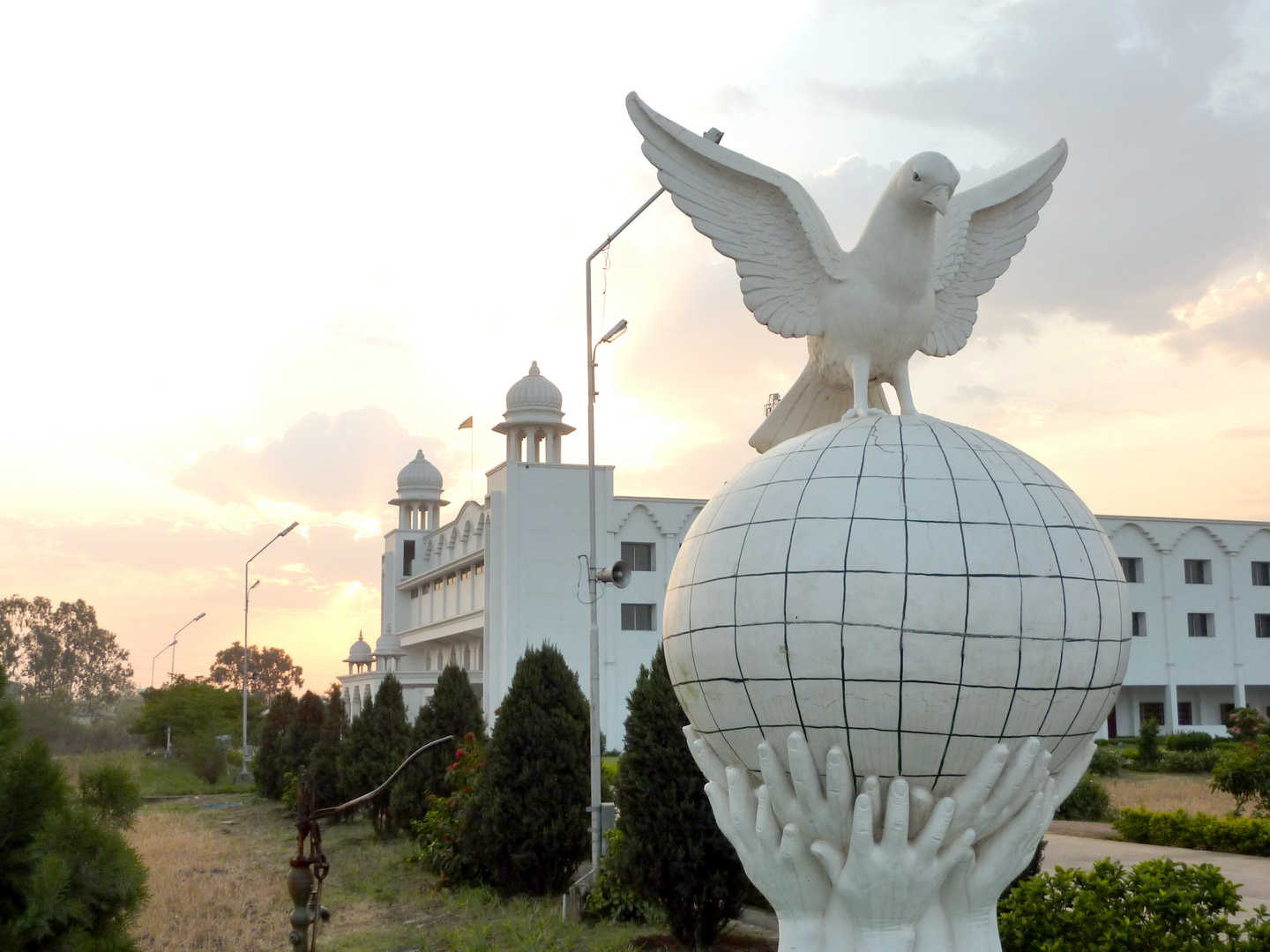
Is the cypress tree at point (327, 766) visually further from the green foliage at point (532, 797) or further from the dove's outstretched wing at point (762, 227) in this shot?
the dove's outstretched wing at point (762, 227)

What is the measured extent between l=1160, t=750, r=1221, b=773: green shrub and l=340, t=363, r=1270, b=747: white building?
8.96 feet

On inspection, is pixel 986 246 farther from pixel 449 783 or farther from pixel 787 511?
pixel 449 783

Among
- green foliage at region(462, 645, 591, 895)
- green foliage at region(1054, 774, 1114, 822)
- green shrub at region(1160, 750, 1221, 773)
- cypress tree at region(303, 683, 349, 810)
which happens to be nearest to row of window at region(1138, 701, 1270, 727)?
green shrub at region(1160, 750, 1221, 773)

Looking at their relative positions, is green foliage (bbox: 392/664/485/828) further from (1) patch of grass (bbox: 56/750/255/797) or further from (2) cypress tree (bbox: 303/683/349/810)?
(1) patch of grass (bbox: 56/750/255/797)

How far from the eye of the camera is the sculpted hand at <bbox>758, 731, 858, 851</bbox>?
4953 millimetres

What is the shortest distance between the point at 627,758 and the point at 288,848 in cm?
1143

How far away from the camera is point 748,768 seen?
Result: 5477mm

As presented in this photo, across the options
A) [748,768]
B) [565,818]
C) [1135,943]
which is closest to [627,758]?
[565,818]

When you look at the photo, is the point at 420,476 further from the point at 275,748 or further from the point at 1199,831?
the point at 1199,831

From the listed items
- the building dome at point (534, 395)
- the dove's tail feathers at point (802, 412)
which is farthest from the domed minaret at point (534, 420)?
the dove's tail feathers at point (802, 412)

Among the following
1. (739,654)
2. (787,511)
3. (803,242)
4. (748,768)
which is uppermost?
(803,242)

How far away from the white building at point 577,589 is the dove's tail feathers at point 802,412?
73.9ft

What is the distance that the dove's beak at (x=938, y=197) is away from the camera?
618cm

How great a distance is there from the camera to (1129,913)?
840cm
